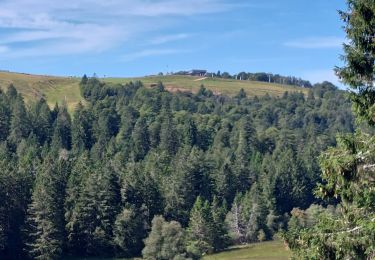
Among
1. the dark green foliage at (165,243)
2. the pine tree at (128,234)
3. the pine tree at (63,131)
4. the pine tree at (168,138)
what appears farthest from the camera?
the pine tree at (168,138)

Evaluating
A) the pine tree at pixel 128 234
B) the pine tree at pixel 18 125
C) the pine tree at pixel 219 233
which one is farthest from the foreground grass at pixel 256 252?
the pine tree at pixel 18 125

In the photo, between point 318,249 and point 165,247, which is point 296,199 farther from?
point 318,249

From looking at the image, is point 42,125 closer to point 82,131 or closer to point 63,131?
point 63,131

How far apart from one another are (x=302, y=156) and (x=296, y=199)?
2593 cm

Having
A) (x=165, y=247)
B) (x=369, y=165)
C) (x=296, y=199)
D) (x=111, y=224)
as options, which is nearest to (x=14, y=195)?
(x=111, y=224)

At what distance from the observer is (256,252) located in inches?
3994

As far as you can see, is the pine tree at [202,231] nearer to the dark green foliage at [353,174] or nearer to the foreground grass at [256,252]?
the foreground grass at [256,252]

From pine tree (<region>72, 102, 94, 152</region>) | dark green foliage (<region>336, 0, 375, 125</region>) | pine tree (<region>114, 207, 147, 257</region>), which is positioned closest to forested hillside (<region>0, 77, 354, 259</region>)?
pine tree (<region>114, 207, 147, 257</region>)

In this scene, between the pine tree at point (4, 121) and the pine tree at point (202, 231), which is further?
the pine tree at point (4, 121)

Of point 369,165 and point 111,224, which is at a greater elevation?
point 369,165

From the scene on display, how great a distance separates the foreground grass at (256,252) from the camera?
96.0 meters

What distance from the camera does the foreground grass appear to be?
96000 mm

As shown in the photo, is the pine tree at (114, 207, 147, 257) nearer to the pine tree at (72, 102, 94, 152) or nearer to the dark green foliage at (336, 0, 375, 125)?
the pine tree at (72, 102, 94, 152)

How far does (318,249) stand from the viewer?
18031 millimetres
